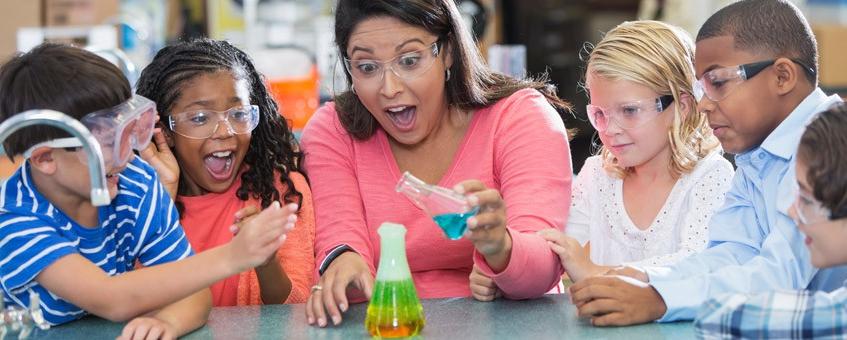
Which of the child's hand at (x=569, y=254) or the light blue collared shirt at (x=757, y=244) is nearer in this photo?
the light blue collared shirt at (x=757, y=244)

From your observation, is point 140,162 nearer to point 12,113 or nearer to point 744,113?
point 12,113

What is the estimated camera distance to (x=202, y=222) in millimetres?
2203

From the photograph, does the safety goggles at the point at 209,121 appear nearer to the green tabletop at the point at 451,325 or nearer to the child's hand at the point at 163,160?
the child's hand at the point at 163,160

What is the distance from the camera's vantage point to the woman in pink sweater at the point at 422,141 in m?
1.99

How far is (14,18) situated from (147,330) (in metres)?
3.71

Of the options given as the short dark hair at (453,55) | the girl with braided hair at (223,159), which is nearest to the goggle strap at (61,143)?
the girl with braided hair at (223,159)

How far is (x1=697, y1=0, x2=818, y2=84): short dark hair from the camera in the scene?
175cm

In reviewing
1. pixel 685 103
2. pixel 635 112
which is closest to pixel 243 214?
pixel 635 112

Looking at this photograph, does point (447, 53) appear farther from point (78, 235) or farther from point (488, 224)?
point (78, 235)

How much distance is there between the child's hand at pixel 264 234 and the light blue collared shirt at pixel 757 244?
57cm

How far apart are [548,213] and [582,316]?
11.8 inches

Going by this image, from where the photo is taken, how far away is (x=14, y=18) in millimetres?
4871

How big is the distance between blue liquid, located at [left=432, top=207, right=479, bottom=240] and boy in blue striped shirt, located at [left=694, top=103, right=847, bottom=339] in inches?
14.4

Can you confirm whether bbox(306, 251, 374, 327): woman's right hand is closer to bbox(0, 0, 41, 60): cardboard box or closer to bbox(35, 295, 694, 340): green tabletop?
bbox(35, 295, 694, 340): green tabletop
